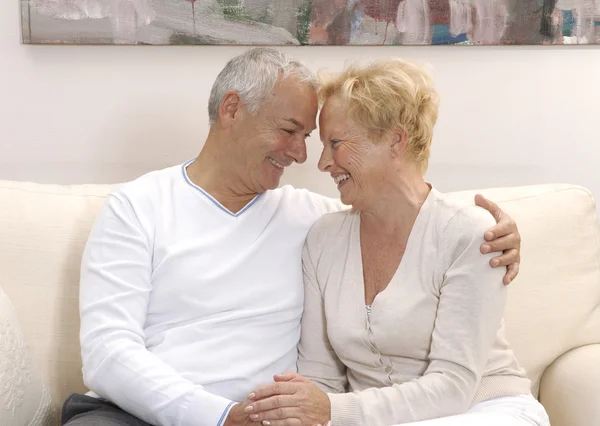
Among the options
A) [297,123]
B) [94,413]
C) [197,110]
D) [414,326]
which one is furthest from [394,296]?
[197,110]

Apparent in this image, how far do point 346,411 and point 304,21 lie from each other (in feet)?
4.06


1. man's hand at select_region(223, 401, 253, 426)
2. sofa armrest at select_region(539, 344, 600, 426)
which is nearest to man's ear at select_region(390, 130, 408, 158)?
man's hand at select_region(223, 401, 253, 426)

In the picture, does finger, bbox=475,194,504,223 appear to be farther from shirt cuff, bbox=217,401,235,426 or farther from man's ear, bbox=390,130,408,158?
shirt cuff, bbox=217,401,235,426

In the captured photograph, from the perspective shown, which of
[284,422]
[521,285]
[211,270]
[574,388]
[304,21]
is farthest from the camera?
[304,21]

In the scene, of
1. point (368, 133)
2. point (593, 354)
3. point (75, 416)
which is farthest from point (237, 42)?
point (593, 354)

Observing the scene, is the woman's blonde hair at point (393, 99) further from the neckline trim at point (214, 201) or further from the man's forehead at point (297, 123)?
the neckline trim at point (214, 201)

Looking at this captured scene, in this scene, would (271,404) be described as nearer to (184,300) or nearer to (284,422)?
(284,422)

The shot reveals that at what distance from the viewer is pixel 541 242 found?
2119mm

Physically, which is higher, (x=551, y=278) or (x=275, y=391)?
(x=551, y=278)

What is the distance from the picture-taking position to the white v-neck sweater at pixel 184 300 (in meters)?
1.68

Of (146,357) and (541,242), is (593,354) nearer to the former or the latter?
(541,242)

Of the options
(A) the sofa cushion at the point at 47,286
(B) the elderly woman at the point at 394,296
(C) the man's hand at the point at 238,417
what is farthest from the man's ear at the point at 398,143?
(A) the sofa cushion at the point at 47,286

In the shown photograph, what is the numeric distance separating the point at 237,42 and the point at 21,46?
0.67 metres

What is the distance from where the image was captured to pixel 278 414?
1633 mm
